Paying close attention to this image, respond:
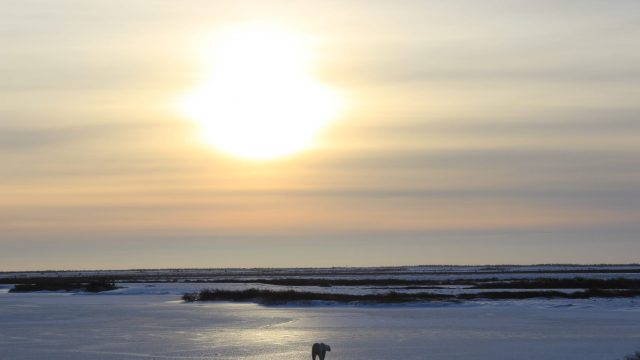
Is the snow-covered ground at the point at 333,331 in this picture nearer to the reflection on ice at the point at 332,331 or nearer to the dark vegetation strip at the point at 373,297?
the reflection on ice at the point at 332,331

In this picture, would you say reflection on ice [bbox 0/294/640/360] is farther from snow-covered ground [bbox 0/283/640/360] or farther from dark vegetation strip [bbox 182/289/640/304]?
dark vegetation strip [bbox 182/289/640/304]

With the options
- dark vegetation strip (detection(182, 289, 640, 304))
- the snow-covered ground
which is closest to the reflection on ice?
the snow-covered ground

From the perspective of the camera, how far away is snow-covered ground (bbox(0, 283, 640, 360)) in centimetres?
2405

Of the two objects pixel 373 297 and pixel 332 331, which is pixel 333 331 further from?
pixel 373 297

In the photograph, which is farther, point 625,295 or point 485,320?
point 625,295

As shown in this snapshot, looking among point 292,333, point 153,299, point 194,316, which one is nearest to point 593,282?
point 153,299

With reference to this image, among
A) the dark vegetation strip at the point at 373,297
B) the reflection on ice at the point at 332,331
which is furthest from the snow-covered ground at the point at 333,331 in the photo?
the dark vegetation strip at the point at 373,297

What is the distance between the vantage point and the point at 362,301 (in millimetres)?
45875

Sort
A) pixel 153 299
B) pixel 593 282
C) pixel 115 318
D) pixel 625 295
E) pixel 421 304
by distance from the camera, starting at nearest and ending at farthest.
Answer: pixel 115 318 → pixel 421 304 → pixel 625 295 → pixel 153 299 → pixel 593 282

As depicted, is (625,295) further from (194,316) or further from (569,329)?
(194,316)

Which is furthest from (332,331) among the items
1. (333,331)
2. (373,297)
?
(373,297)

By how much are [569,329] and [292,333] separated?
907cm

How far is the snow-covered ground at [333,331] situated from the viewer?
2405cm

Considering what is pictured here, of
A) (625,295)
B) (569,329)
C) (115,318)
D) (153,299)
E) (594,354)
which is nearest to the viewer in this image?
(594,354)
